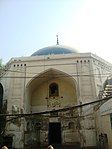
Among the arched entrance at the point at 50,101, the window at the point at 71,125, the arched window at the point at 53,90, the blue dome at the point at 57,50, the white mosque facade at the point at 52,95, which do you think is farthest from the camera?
the blue dome at the point at 57,50

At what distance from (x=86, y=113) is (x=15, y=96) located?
17.3 ft

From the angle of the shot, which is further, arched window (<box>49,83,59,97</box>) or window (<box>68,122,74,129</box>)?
arched window (<box>49,83,59,97</box>)

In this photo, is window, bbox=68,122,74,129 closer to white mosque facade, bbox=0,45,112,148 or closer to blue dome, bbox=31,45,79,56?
white mosque facade, bbox=0,45,112,148

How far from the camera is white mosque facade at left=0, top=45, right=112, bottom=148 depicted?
484 inches

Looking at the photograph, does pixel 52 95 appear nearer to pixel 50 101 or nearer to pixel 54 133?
pixel 50 101

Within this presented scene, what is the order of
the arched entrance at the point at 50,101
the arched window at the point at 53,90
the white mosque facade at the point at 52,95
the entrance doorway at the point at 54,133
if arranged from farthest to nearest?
the arched window at the point at 53,90 → the entrance doorway at the point at 54,133 → the arched entrance at the point at 50,101 → the white mosque facade at the point at 52,95

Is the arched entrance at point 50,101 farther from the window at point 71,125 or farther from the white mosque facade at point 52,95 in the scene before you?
the window at point 71,125

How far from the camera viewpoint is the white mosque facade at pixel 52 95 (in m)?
12.3

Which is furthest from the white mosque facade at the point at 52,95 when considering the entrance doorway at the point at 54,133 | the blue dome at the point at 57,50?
the blue dome at the point at 57,50

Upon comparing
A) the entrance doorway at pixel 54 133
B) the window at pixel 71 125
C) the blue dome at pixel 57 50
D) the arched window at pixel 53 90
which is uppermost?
the blue dome at pixel 57 50

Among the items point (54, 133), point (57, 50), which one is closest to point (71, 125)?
point (54, 133)

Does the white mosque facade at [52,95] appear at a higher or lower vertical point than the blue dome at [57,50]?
lower

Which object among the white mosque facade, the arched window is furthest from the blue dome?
the arched window

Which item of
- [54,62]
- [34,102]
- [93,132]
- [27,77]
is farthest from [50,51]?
[93,132]
